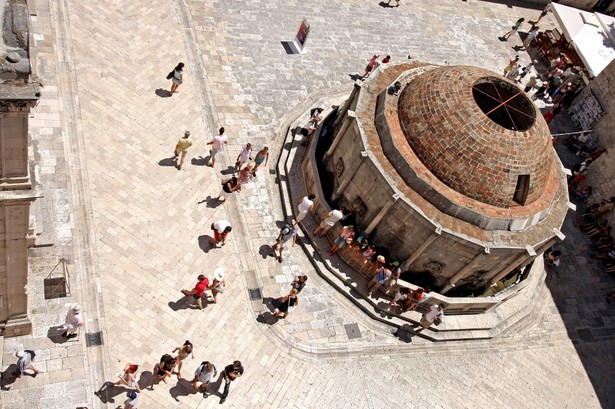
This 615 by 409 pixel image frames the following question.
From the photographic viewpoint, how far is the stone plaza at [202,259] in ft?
54.2

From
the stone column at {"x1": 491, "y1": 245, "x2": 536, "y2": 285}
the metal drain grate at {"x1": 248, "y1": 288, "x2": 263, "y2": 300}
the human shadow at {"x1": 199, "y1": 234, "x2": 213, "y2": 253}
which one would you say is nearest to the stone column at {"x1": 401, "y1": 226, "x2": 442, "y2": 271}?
the stone column at {"x1": 491, "y1": 245, "x2": 536, "y2": 285}

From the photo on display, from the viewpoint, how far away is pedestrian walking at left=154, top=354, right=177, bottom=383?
15098mm

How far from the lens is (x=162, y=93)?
22469mm

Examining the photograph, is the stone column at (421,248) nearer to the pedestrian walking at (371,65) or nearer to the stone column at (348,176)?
the stone column at (348,176)

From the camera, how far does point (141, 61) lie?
75.4 ft

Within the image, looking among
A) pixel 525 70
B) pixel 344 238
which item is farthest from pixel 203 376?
pixel 525 70

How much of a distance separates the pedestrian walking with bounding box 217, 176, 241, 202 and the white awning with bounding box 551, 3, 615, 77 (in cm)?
2023

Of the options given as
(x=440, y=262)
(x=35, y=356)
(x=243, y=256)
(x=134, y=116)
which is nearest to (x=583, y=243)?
(x=440, y=262)

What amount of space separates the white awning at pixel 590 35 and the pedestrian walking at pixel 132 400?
87.9 feet

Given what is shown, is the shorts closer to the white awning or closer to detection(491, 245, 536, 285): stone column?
detection(491, 245, 536, 285): stone column

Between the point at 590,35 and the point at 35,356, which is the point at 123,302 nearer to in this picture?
the point at 35,356

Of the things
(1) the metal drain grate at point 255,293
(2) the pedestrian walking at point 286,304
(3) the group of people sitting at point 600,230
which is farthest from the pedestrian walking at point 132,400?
(3) the group of people sitting at point 600,230

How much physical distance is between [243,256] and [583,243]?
17049 millimetres

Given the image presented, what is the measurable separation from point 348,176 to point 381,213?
6.50 ft
